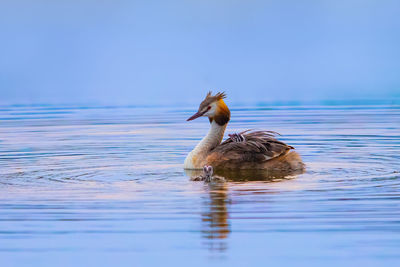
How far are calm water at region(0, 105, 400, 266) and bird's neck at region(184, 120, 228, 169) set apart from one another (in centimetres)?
22

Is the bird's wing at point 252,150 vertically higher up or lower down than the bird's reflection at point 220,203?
higher up

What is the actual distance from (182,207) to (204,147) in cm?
411

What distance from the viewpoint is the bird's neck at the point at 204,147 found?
14637mm

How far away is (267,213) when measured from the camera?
10.4 meters

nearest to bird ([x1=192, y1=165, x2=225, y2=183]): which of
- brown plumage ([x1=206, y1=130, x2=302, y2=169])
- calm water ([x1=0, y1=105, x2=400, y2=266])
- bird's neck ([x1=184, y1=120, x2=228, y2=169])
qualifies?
calm water ([x1=0, y1=105, x2=400, y2=266])

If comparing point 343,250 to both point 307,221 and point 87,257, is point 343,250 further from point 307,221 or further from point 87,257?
point 87,257

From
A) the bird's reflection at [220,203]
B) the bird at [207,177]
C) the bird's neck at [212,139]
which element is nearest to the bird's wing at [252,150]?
the bird's reflection at [220,203]

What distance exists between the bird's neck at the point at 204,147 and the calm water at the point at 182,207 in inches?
8.8

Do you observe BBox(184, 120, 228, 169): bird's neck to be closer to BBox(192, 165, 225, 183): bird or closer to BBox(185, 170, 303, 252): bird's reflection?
BBox(185, 170, 303, 252): bird's reflection

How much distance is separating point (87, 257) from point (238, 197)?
3.38 m

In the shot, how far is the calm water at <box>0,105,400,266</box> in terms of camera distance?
8594mm

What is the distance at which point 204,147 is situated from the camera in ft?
49.0

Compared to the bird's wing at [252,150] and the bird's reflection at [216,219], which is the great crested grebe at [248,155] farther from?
the bird's reflection at [216,219]

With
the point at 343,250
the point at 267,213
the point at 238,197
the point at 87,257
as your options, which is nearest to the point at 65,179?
the point at 238,197
